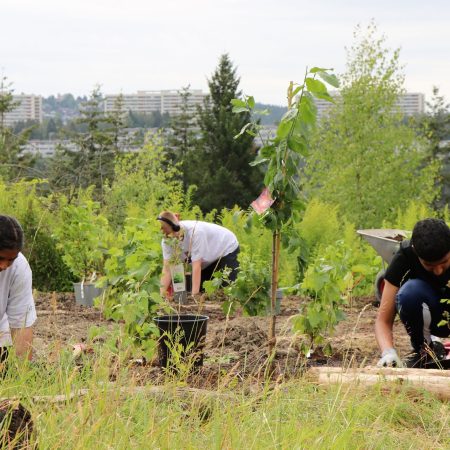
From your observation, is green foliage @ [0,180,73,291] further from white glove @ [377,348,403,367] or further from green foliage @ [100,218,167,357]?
white glove @ [377,348,403,367]

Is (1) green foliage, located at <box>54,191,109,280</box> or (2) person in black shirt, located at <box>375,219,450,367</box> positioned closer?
(2) person in black shirt, located at <box>375,219,450,367</box>

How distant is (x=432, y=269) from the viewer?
471cm

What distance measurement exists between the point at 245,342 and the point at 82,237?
4154 millimetres

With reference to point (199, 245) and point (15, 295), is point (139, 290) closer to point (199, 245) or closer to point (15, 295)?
point (15, 295)

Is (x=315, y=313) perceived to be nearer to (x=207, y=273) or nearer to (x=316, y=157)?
(x=207, y=273)

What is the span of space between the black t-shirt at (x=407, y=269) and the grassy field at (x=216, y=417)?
1.08 meters

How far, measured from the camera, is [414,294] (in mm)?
4867

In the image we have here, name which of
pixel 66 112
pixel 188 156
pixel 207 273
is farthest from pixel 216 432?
pixel 66 112

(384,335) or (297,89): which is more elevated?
(297,89)

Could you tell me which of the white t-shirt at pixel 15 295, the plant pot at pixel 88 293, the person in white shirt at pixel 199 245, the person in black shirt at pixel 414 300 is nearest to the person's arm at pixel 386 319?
the person in black shirt at pixel 414 300

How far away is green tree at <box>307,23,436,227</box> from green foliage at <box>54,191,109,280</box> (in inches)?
686

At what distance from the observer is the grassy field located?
2650 millimetres

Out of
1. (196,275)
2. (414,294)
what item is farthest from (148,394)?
(196,275)

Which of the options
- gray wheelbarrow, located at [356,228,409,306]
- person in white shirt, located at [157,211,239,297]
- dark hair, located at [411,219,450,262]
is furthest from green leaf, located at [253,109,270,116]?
gray wheelbarrow, located at [356,228,409,306]
